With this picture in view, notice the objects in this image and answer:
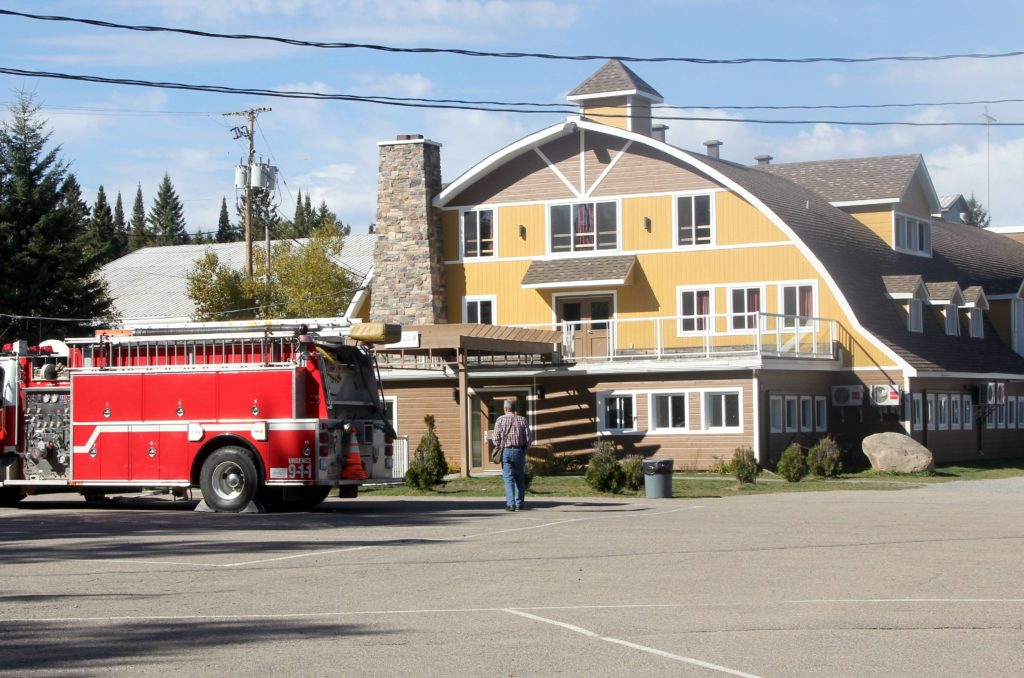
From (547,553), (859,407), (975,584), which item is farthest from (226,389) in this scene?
(859,407)

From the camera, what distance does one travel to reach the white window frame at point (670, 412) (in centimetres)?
3716

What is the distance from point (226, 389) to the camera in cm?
2166

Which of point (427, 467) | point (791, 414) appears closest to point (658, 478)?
point (427, 467)

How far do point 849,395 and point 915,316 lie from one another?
5.23 meters

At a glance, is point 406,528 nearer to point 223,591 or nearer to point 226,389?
point 226,389

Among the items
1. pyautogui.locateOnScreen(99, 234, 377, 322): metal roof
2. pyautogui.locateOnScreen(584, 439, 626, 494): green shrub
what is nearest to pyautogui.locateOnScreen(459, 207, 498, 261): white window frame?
pyautogui.locateOnScreen(584, 439, 626, 494): green shrub

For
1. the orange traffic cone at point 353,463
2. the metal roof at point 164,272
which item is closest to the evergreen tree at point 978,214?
the metal roof at point 164,272

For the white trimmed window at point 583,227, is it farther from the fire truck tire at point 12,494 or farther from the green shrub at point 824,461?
the fire truck tire at point 12,494

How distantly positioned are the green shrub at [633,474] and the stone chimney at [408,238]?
16931 mm

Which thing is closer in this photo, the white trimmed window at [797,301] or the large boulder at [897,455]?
the large boulder at [897,455]

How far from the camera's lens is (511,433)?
75.2 ft

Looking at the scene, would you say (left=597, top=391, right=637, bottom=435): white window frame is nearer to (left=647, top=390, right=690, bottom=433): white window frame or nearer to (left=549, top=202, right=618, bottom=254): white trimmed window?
(left=647, top=390, right=690, bottom=433): white window frame

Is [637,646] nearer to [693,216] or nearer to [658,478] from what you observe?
[658,478]

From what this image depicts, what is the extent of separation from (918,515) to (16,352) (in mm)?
14801
